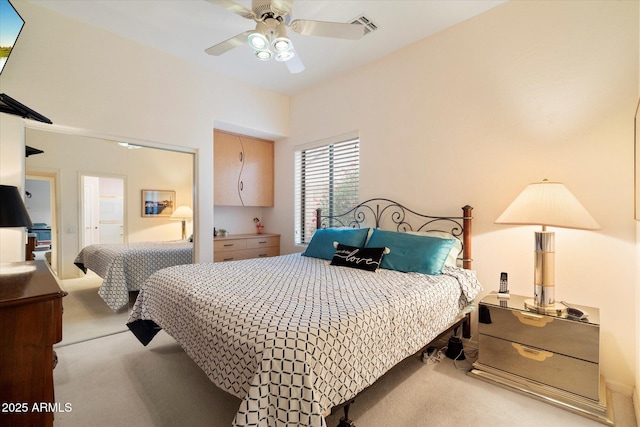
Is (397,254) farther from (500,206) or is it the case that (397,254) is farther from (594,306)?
(594,306)

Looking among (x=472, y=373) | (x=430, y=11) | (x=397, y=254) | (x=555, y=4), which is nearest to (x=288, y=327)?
(x=397, y=254)

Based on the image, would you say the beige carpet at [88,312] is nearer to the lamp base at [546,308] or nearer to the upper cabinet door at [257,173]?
the upper cabinet door at [257,173]

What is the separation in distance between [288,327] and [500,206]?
7.23ft

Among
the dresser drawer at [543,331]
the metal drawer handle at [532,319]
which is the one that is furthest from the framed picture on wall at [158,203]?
the metal drawer handle at [532,319]

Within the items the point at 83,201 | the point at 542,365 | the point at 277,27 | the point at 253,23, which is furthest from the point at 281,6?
the point at 542,365

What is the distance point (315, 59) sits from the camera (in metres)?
3.42

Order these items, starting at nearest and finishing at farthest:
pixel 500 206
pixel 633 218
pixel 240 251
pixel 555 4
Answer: pixel 633 218
pixel 555 4
pixel 500 206
pixel 240 251

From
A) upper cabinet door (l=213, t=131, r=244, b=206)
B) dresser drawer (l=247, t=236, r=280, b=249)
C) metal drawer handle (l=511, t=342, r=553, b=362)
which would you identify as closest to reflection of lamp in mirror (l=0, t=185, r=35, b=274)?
upper cabinet door (l=213, t=131, r=244, b=206)

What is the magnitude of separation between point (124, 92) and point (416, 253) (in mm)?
3361

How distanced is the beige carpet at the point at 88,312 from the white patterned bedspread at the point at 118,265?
0.08 m

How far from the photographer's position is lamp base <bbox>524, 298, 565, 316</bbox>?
1.97 metres

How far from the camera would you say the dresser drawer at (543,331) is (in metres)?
1.79

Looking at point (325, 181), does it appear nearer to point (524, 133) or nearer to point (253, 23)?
point (253, 23)

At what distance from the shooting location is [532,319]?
198cm
